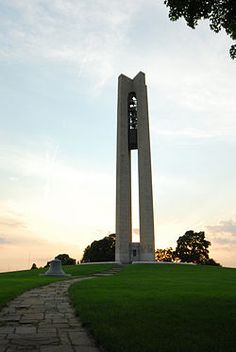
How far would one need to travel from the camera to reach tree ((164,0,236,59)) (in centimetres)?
1023

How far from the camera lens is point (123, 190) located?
52.1 meters

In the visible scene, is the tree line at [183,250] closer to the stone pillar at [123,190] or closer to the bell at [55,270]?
the stone pillar at [123,190]

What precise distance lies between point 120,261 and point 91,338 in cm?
4409

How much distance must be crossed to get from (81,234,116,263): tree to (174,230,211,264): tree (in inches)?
451

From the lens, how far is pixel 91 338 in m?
6.82

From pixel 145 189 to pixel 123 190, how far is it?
10.5 ft

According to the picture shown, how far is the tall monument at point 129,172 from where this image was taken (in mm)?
50062

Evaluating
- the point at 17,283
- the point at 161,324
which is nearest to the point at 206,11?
the point at 161,324

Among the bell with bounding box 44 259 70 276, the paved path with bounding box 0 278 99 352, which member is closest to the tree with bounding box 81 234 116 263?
the bell with bounding box 44 259 70 276

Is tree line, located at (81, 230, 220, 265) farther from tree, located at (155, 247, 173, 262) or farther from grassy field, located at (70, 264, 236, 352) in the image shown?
grassy field, located at (70, 264, 236, 352)

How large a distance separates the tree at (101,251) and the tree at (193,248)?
1145 cm

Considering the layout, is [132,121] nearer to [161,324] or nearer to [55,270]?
[55,270]

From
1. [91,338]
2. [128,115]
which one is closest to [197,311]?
[91,338]

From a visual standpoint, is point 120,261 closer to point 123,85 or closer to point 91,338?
point 123,85
